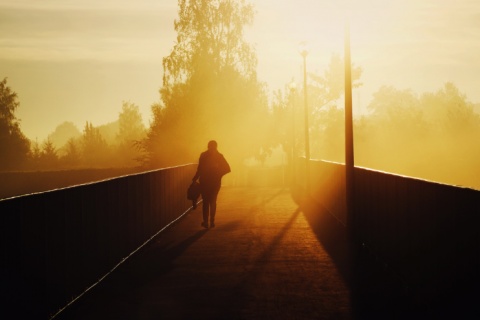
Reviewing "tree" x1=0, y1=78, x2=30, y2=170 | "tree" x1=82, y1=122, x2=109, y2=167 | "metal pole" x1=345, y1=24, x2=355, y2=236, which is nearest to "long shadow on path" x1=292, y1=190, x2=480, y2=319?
"metal pole" x1=345, y1=24, x2=355, y2=236

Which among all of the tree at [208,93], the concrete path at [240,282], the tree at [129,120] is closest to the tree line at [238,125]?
the tree at [208,93]

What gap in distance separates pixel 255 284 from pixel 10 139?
84515 mm

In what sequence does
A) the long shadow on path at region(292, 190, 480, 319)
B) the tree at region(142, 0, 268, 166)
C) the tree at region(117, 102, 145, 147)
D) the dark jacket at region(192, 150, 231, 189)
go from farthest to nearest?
the tree at region(117, 102, 145, 147)
the tree at region(142, 0, 268, 166)
the dark jacket at region(192, 150, 231, 189)
the long shadow on path at region(292, 190, 480, 319)

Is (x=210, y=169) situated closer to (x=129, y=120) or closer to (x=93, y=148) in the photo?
(x=93, y=148)

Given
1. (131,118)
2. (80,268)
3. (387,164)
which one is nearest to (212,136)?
(80,268)

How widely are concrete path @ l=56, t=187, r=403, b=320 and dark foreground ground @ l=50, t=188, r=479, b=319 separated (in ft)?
0.04

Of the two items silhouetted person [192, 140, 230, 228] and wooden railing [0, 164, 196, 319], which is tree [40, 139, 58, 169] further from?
wooden railing [0, 164, 196, 319]

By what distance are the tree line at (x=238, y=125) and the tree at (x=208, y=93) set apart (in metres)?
0.07

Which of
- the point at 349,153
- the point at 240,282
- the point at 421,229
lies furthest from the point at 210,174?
the point at 421,229

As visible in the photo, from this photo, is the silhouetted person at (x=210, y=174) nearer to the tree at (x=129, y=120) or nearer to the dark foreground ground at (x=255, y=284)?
the dark foreground ground at (x=255, y=284)

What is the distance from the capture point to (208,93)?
44.7m

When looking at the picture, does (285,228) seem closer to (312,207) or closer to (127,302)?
(312,207)

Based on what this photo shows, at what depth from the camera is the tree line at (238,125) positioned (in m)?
45.3

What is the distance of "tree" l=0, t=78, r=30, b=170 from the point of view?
8531 centimetres
